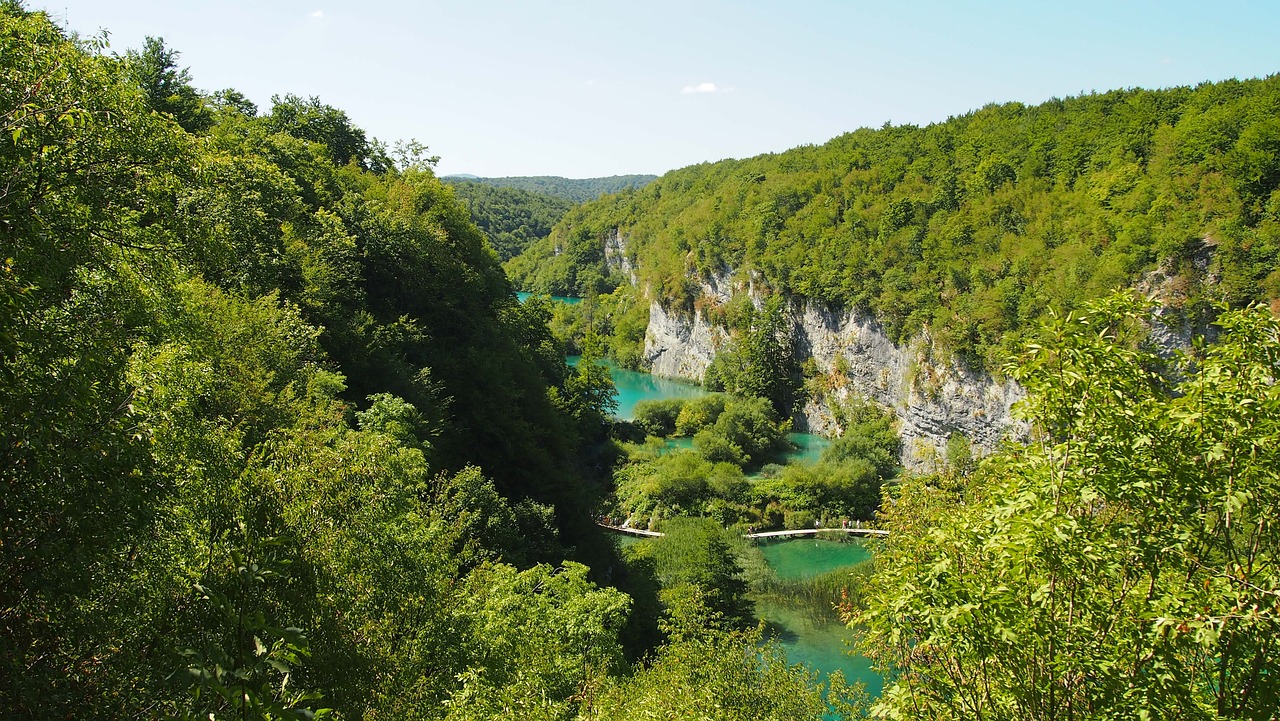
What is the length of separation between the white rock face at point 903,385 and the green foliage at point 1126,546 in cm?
3377

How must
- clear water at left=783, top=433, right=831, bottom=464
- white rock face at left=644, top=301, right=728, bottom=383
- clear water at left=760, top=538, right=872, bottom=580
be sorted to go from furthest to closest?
white rock face at left=644, top=301, right=728, bottom=383
clear water at left=783, top=433, right=831, bottom=464
clear water at left=760, top=538, right=872, bottom=580

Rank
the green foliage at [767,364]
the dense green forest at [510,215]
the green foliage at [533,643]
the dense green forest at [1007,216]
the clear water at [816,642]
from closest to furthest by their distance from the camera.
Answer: the green foliage at [533,643]
the clear water at [816,642]
the dense green forest at [1007,216]
the green foliage at [767,364]
the dense green forest at [510,215]

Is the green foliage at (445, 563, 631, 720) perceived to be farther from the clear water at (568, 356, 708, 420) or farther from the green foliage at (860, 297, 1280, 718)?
the clear water at (568, 356, 708, 420)

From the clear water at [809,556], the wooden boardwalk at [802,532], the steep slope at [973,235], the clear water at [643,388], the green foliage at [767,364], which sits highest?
the steep slope at [973,235]

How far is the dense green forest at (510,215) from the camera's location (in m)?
146

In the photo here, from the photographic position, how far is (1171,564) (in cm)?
501

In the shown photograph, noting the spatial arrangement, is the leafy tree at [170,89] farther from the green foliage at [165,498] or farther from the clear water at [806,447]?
the clear water at [806,447]

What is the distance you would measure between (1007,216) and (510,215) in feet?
409

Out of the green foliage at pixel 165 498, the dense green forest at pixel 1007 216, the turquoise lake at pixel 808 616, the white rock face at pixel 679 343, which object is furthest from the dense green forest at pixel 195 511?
the white rock face at pixel 679 343

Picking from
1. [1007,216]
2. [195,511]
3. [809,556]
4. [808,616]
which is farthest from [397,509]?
[1007,216]

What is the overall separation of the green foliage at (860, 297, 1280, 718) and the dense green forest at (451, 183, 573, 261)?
13442cm

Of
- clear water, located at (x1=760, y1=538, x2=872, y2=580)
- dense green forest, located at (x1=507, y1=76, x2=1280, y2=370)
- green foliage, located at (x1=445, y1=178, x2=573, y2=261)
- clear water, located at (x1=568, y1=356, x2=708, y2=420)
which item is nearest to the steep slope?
dense green forest, located at (x1=507, y1=76, x2=1280, y2=370)

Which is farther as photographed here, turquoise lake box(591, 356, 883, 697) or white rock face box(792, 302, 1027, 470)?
white rock face box(792, 302, 1027, 470)

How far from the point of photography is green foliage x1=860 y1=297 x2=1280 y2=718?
4.64m
